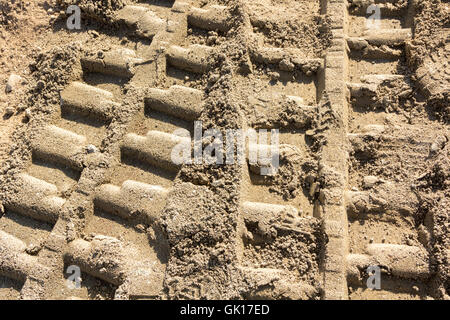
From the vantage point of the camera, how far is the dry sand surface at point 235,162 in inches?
73.6

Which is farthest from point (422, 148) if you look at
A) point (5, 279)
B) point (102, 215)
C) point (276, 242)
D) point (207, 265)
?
point (5, 279)

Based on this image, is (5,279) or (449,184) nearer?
(449,184)

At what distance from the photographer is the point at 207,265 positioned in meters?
1.89

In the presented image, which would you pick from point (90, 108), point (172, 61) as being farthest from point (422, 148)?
point (90, 108)

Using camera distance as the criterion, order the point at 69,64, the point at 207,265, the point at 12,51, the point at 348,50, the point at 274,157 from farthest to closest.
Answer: the point at 12,51 < the point at 69,64 < the point at 348,50 < the point at 274,157 < the point at 207,265

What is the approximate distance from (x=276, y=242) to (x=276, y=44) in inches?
43.8

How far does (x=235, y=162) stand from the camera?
2031mm

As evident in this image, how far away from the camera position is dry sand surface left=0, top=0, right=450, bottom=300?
1869 millimetres

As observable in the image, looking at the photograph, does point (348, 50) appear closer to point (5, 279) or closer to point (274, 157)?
point (274, 157)

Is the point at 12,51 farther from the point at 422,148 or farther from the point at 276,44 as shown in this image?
the point at 422,148

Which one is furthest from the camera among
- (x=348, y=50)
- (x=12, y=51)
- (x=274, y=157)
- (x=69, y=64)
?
(x=12, y=51)

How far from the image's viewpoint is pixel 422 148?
78.5 inches

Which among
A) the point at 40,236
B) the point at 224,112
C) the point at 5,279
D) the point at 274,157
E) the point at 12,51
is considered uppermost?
the point at 12,51

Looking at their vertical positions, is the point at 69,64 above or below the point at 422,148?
above
